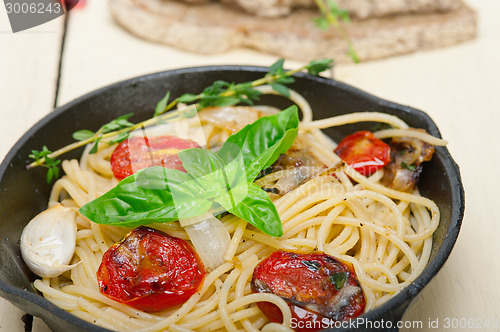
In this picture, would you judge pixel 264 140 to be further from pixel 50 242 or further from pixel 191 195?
pixel 50 242

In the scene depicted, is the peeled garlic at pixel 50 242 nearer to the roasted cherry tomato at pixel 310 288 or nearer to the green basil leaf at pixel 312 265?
→ the roasted cherry tomato at pixel 310 288

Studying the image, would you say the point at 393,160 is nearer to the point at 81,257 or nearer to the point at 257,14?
the point at 81,257

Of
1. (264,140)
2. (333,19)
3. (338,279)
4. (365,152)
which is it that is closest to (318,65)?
(365,152)

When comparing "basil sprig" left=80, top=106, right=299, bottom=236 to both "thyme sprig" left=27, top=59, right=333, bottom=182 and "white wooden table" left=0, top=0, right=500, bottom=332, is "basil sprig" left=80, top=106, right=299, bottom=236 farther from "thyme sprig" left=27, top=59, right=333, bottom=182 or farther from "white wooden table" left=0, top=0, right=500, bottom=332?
"white wooden table" left=0, top=0, right=500, bottom=332

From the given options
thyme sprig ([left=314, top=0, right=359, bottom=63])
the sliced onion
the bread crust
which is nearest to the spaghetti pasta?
the sliced onion

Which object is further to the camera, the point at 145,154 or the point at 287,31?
the point at 287,31
